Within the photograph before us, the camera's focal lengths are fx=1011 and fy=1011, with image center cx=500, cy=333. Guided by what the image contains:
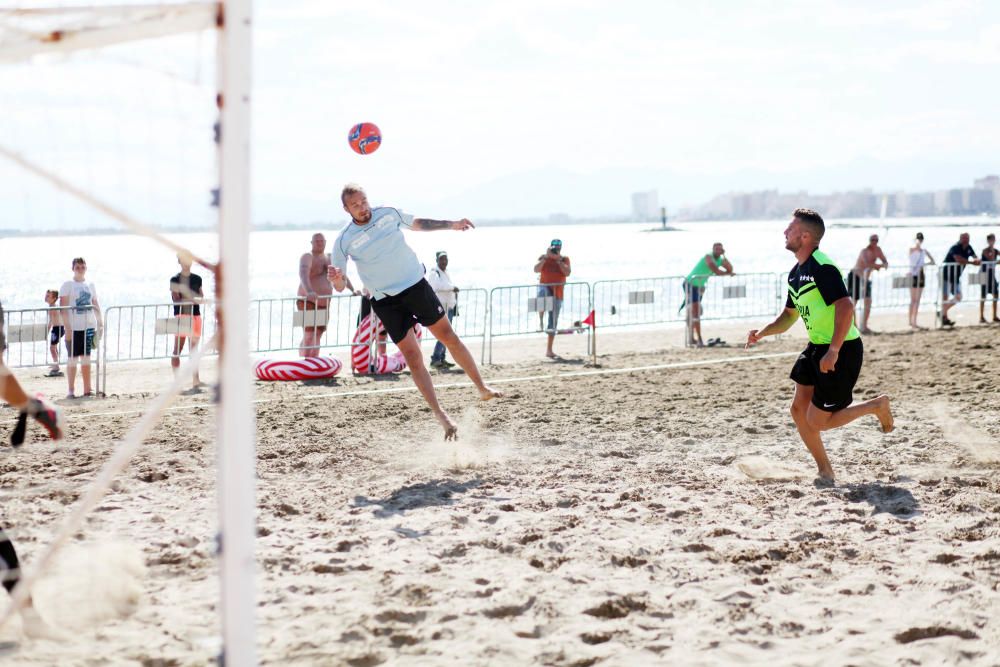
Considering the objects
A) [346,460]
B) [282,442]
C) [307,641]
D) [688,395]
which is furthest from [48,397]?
[307,641]

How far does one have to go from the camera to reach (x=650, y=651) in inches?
143

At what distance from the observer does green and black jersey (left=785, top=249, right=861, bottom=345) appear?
19.5 ft

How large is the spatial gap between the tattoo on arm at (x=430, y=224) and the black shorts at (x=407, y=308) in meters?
0.41

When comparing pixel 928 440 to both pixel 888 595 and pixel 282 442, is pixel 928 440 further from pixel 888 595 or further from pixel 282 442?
pixel 282 442

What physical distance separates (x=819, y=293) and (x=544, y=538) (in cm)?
232

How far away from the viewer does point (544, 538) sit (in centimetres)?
498

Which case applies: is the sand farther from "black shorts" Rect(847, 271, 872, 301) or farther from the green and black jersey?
"black shorts" Rect(847, 271, 872, 301)

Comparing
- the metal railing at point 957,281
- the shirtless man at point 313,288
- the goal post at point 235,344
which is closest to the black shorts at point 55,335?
the shirtless man at point 313,288

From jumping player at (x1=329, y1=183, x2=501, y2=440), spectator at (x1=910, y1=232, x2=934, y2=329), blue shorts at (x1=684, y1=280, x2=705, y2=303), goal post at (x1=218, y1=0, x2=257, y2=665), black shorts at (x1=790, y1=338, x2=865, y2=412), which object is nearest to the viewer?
goal post at (x1=218, y1=0, x2=257, y2=665)

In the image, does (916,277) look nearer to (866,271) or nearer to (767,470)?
(866,271)

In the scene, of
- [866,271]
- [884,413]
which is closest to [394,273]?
[884,413]

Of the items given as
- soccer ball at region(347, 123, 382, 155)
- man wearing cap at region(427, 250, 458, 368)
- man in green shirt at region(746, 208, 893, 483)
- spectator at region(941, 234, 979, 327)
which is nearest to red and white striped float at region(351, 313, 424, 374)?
man wearing cap at region(427, 250, 458, 368)

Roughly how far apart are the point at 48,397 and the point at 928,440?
902cm

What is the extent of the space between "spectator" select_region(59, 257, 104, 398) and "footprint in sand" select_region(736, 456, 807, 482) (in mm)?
7579
